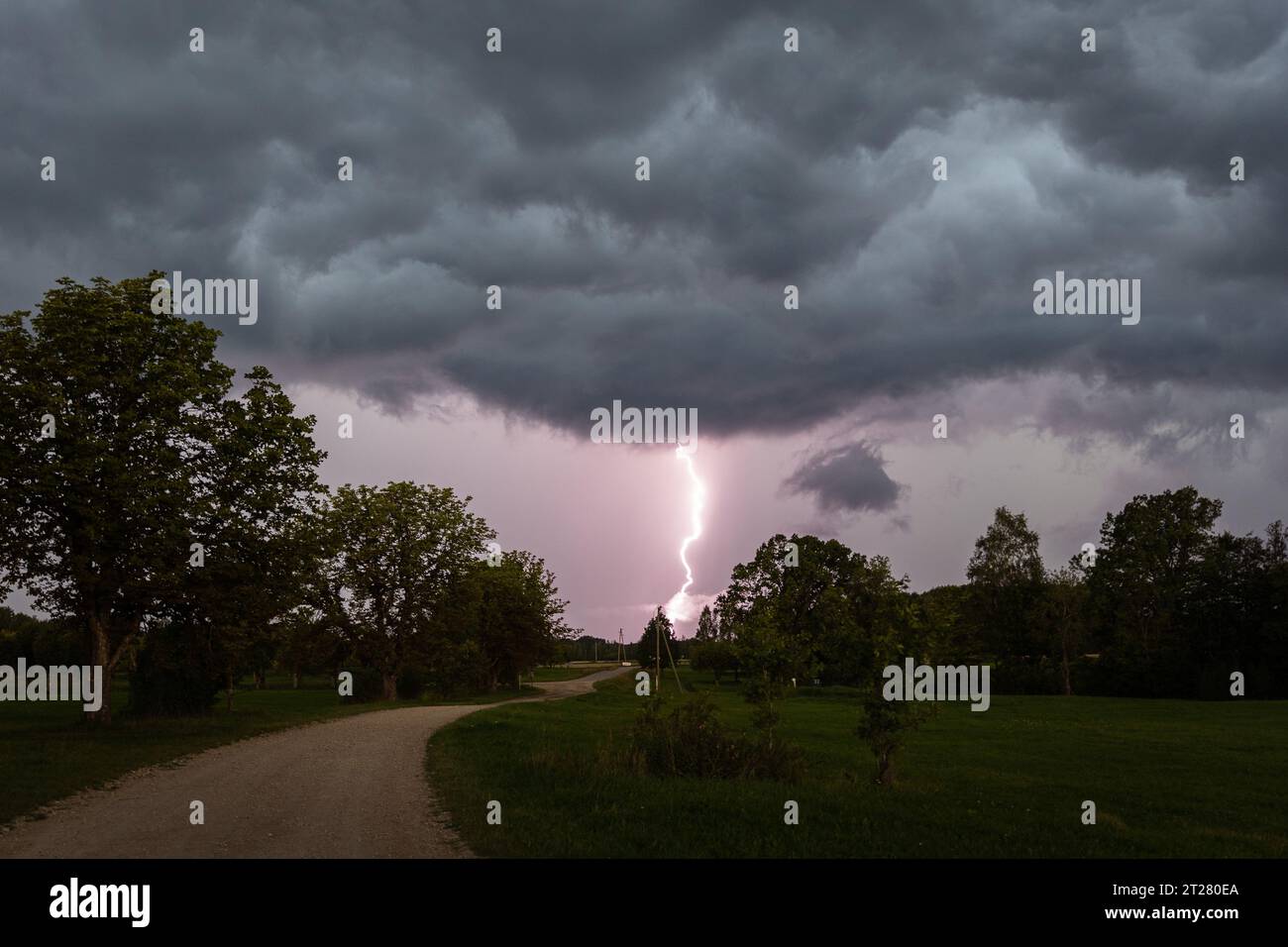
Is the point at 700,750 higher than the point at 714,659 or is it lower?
higher

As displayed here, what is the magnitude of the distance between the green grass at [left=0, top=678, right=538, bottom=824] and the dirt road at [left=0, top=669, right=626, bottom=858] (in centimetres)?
69

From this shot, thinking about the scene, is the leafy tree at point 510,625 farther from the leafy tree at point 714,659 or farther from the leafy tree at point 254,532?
the leafy tree at point 254,532

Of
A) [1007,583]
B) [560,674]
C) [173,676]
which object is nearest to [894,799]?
[173,676]

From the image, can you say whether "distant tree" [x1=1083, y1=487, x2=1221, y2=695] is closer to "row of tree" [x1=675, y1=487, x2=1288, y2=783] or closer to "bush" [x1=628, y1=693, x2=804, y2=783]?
"row of tree" [x1=675, y1=487, x2=1288, y2=783]

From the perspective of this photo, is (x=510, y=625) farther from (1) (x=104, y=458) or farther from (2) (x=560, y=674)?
(2) (x=560, y=674)

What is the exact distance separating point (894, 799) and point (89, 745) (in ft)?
69.9

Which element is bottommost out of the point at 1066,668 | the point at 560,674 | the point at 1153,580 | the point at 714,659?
the point at 560,674

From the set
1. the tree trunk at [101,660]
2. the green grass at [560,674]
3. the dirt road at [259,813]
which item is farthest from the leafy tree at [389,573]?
the green grass at [560,674]

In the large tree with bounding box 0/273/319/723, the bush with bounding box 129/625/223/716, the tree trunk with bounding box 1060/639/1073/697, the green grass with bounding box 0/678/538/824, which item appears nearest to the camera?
the green grass with bounding box 0/678/538/824

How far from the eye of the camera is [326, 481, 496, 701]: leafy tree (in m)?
52.7

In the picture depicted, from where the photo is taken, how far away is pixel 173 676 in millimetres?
32719

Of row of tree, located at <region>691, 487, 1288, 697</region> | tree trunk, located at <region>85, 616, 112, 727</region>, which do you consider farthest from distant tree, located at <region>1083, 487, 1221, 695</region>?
tree trunk, located at <region>85, 616, 112, 727</region>

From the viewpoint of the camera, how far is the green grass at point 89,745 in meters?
15.6

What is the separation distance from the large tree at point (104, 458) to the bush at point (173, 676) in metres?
1.16
